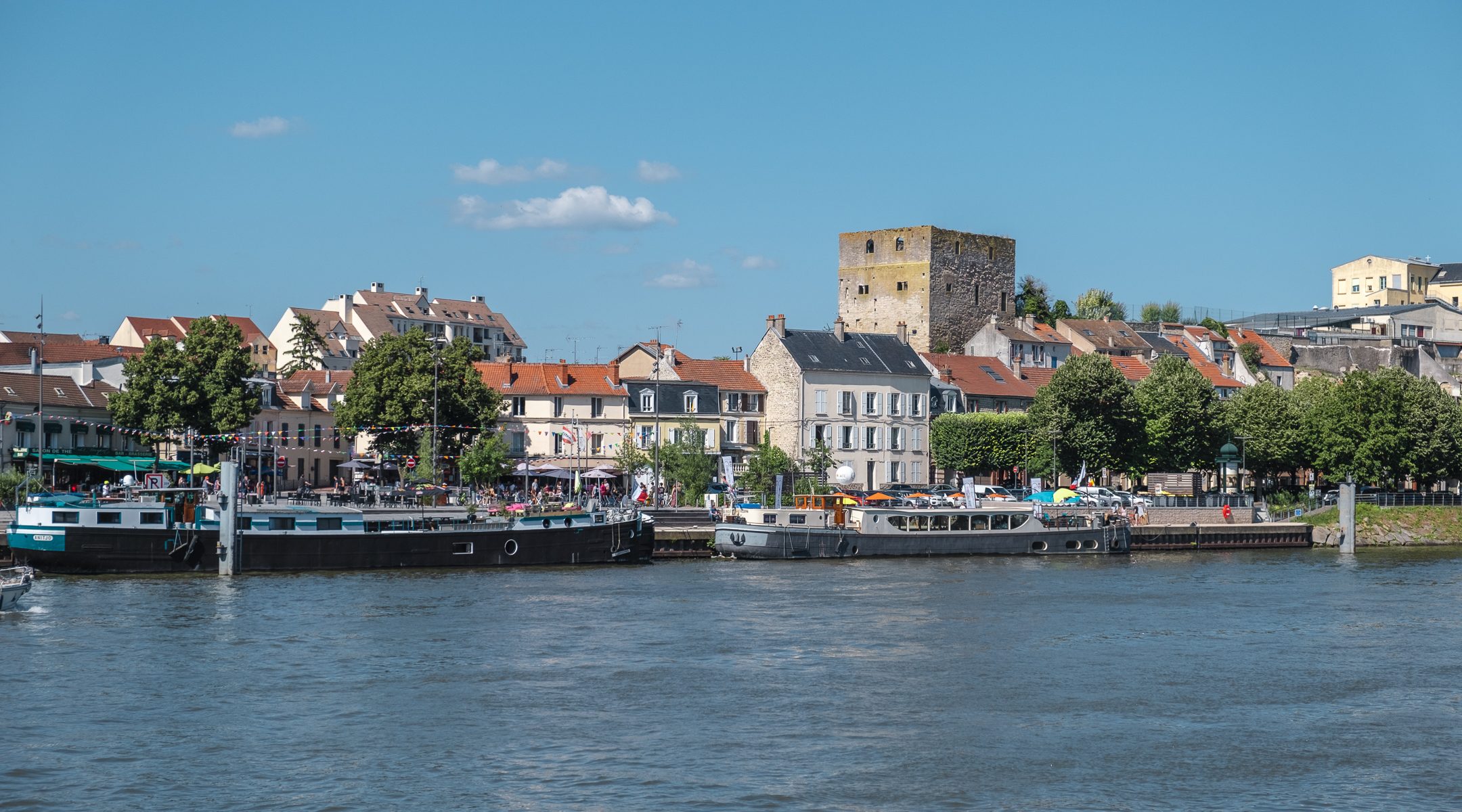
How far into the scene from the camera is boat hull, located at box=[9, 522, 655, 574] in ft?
182

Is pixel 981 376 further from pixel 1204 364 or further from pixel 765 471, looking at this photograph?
pixel 765 471

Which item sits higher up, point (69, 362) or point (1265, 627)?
point (69, 362)

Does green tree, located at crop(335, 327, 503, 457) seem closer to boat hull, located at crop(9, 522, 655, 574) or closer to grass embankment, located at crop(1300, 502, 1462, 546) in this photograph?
boat hull, located at crop(9, 522, 655, 574)

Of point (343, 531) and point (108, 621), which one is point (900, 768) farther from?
point (343, 531)

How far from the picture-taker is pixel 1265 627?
4766cm

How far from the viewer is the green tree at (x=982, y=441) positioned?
9456 cm

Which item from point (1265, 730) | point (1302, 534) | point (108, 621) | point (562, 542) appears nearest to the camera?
point (1265, 730)

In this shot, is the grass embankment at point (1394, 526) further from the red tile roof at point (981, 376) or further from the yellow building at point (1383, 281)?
the yellow building at point (1383, 281)

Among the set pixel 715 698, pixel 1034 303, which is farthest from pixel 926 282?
pixel 715 698

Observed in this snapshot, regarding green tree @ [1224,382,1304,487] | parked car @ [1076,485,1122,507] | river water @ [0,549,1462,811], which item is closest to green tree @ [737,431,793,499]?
parked car @ [1076,485,1122,507]

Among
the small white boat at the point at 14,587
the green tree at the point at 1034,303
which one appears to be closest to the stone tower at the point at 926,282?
the green tree at the point at 1034,303

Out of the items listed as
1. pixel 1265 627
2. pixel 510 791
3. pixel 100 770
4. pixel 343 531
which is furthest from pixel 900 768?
pixel 343 531

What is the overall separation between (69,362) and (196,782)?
71.1 metres

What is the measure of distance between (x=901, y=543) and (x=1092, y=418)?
72.2 ft
